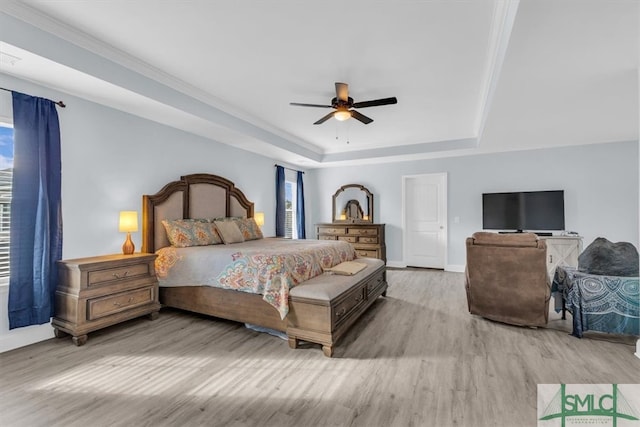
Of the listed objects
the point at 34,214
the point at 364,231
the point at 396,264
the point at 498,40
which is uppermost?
the point at 498,40

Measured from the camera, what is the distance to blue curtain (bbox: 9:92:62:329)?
275 centimetres

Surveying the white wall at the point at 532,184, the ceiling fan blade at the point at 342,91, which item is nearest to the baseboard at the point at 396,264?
the white wall at the point at 532,184

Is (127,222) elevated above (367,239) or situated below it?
above

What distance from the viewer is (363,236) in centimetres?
661

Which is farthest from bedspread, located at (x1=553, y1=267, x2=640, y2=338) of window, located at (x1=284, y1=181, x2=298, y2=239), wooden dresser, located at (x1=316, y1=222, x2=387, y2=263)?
window, located at (x1=284, y1=181, x2=298, y2=239)

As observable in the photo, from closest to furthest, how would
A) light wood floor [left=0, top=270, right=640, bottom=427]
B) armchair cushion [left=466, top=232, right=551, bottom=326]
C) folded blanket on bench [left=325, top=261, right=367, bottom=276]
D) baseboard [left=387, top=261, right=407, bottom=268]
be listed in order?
light wood floor [left=0, top=270, right=640, bottom=427] < armchair cushion [left=466, top=232, right=551, bottom=326] < folded blanket on bench [left=325, top=261, right=367, bottom=276] < baseboard [left=387, top=261, right=407, bottom=268]

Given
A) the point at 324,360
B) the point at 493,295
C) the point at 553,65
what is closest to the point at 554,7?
→ the point at 553,65

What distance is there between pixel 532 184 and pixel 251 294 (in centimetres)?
557

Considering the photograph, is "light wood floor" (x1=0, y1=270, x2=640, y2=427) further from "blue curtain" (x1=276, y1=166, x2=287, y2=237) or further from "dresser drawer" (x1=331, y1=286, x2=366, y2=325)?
"blue curtain" (x1=276, y1=166, x2=287, y2=237)

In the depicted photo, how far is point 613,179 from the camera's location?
16.9 ft

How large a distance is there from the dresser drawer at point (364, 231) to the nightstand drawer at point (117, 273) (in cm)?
427

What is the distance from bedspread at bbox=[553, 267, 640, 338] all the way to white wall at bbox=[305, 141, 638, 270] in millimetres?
3175

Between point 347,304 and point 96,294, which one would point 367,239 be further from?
point 96,294

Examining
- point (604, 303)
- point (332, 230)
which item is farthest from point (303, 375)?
point (332, 230)
